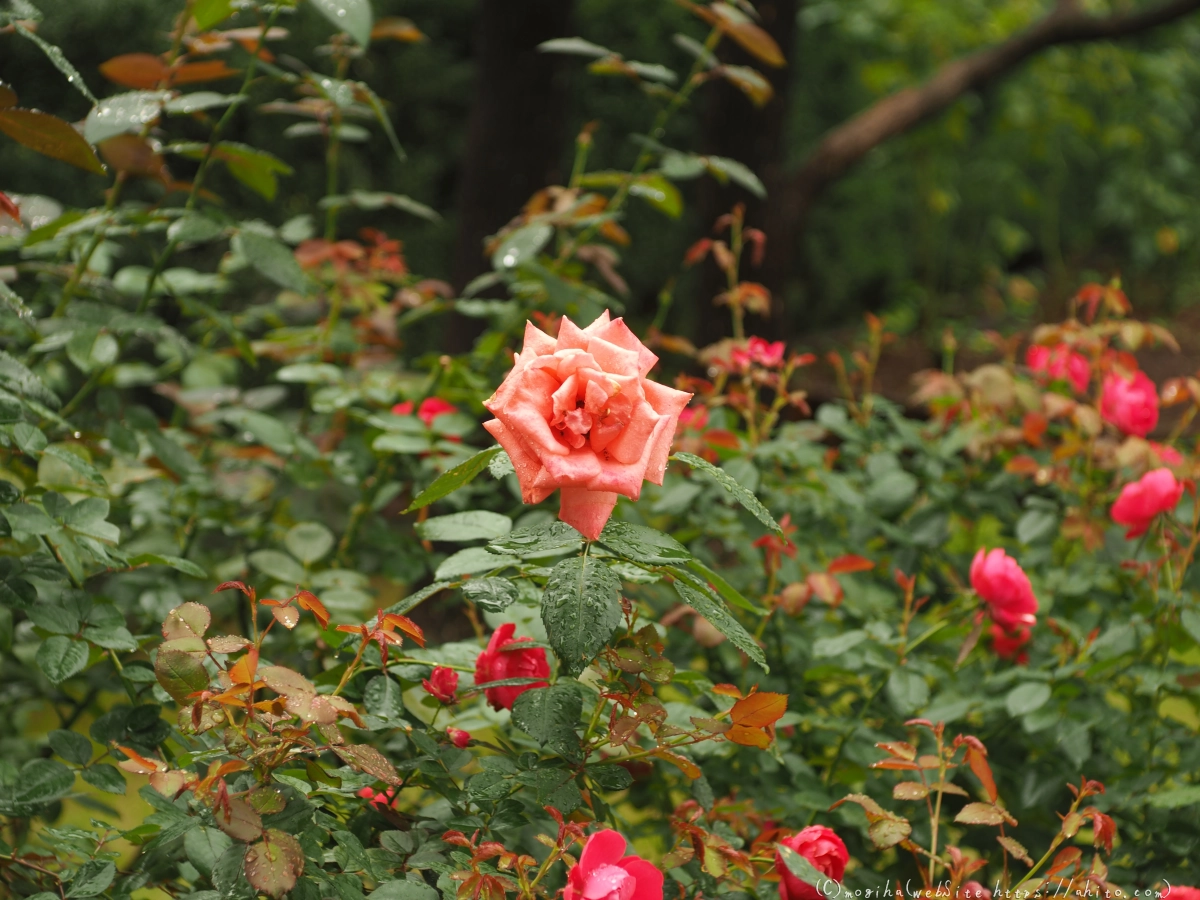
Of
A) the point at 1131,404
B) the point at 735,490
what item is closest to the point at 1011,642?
the point at 1131,404

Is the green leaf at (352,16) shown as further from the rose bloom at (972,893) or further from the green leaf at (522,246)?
the rose bloom at (972,893)

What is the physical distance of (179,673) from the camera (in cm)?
60

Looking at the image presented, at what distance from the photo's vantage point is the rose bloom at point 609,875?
56 centimetres

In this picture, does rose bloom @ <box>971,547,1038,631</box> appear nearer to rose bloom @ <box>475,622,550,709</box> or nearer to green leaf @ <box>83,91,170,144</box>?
rose bloom @ <box>475,622,550,709</box>

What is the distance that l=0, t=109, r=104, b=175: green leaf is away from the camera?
0.76m

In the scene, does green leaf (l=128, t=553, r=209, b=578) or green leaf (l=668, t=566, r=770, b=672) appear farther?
green leaf (l=128, t=553, r=209, b=578)

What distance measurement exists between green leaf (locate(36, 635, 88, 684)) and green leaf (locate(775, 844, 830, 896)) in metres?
0.51

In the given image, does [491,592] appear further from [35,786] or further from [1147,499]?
[1147,499]

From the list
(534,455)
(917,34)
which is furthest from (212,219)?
(917,34)

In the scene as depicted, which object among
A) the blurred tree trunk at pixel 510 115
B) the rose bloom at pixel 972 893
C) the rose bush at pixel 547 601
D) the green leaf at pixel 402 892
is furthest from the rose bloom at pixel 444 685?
the blurred tree trunk at pixel 510 115

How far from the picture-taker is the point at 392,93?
11.5 ft

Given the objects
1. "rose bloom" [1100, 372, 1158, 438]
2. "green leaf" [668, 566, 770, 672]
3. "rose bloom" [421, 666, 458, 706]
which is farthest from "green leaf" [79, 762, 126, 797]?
"rose bloom" [1100, 372, 1158, 438]

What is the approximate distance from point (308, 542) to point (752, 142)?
1.92m

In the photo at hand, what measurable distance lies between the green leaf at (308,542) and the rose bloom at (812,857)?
1.85 ft
